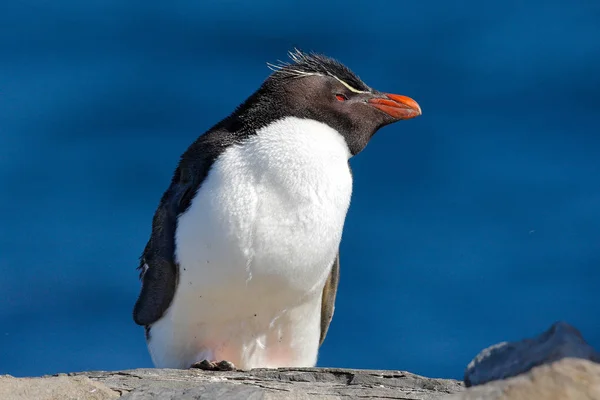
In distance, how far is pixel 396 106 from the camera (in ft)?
15.5

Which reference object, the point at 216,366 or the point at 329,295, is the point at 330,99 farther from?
the point at 216,366

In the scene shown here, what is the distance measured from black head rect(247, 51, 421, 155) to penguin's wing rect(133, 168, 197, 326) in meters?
0.46

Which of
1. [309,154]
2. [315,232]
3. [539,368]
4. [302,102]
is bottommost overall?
[539,368]

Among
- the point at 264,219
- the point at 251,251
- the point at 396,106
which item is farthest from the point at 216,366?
the point at 396,106

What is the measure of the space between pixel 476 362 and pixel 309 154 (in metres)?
1.75

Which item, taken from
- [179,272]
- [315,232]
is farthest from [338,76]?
[179,272]

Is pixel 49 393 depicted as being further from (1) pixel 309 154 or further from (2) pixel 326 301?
(2) pixel 326 301

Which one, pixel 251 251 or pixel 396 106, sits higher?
pixel 396 106

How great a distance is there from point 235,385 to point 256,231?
102 cm

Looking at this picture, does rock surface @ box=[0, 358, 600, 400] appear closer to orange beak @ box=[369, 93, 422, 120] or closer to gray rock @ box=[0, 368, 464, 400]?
gray rock @ box=[0, 368, 464, 400]

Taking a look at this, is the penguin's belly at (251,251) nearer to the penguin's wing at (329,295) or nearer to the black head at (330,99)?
the black head at (330,99)

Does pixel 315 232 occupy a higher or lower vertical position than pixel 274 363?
higher

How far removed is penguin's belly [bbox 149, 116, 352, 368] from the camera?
13.5 ft

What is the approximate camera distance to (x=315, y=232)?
4.18 meters
